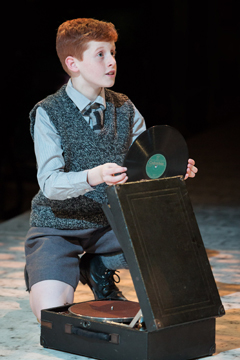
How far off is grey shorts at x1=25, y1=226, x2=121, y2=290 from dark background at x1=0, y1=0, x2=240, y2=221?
185cm

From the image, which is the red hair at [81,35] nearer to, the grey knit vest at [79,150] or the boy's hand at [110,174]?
the grey knit vest at [79,150]

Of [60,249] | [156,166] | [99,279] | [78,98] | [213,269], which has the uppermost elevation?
[78,98]

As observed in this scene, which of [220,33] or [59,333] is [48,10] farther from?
[220,33]

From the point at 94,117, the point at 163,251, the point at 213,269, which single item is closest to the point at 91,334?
the point at 163,251

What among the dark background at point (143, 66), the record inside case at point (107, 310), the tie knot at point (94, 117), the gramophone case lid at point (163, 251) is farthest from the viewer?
the dark background at point (143, 66)

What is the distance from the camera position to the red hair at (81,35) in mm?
1985

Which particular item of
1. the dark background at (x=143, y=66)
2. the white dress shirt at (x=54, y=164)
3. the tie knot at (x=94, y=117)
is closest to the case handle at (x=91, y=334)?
the white dress shirt at (x=54, y=164)

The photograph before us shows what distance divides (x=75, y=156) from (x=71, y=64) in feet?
0.97

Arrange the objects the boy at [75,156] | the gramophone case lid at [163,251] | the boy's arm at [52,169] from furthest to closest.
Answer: the boy at [75,156], the boy's arm at [52,169], the gramophone case lid at [163,251]

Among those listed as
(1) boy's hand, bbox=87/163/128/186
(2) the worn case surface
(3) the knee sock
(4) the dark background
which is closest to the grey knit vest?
(3) the knee sock

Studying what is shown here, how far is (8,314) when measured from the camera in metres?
2.11

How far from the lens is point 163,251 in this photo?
1626mm

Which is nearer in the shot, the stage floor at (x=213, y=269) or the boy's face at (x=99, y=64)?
the stage floor at (x=213, y=269)

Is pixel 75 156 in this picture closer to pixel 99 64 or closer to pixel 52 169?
pixel 52 169
